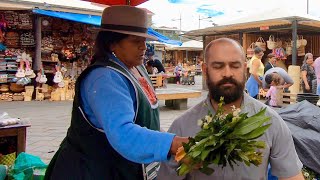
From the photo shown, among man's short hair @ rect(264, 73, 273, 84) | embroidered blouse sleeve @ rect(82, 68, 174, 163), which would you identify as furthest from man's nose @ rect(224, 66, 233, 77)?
man's short hair @ rect(264, 73, 273, 84)

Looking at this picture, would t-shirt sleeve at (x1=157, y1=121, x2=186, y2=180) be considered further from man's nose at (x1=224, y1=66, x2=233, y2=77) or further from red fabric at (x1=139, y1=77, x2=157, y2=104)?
man's nose at (x1=224, y1=66, x2=233, y2=77)

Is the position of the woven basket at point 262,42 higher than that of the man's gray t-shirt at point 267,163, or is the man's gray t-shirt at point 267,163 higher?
the woven basket at point 262,42

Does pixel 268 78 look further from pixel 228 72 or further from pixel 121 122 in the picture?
pixel 121 122

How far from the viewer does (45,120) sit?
849cm

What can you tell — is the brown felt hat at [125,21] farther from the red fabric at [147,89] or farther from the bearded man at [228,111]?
the bearded man at [228,111]

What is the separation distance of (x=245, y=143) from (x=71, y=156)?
2.74 ft

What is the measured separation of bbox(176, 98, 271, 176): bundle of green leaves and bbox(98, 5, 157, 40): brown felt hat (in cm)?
69

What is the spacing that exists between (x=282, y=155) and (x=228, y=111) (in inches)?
13.1

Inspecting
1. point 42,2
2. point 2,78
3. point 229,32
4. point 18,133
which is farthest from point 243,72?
point 229,32

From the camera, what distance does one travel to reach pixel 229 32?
15.3 metres

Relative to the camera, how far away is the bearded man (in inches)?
69.9

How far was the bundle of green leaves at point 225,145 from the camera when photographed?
4.51ft

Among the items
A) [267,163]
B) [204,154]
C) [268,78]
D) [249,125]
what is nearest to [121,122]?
[204,154]

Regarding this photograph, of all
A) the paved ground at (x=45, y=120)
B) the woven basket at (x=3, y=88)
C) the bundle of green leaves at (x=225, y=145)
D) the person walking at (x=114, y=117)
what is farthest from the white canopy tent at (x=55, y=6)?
the bundle of green leaves at (x=225, y=145)
